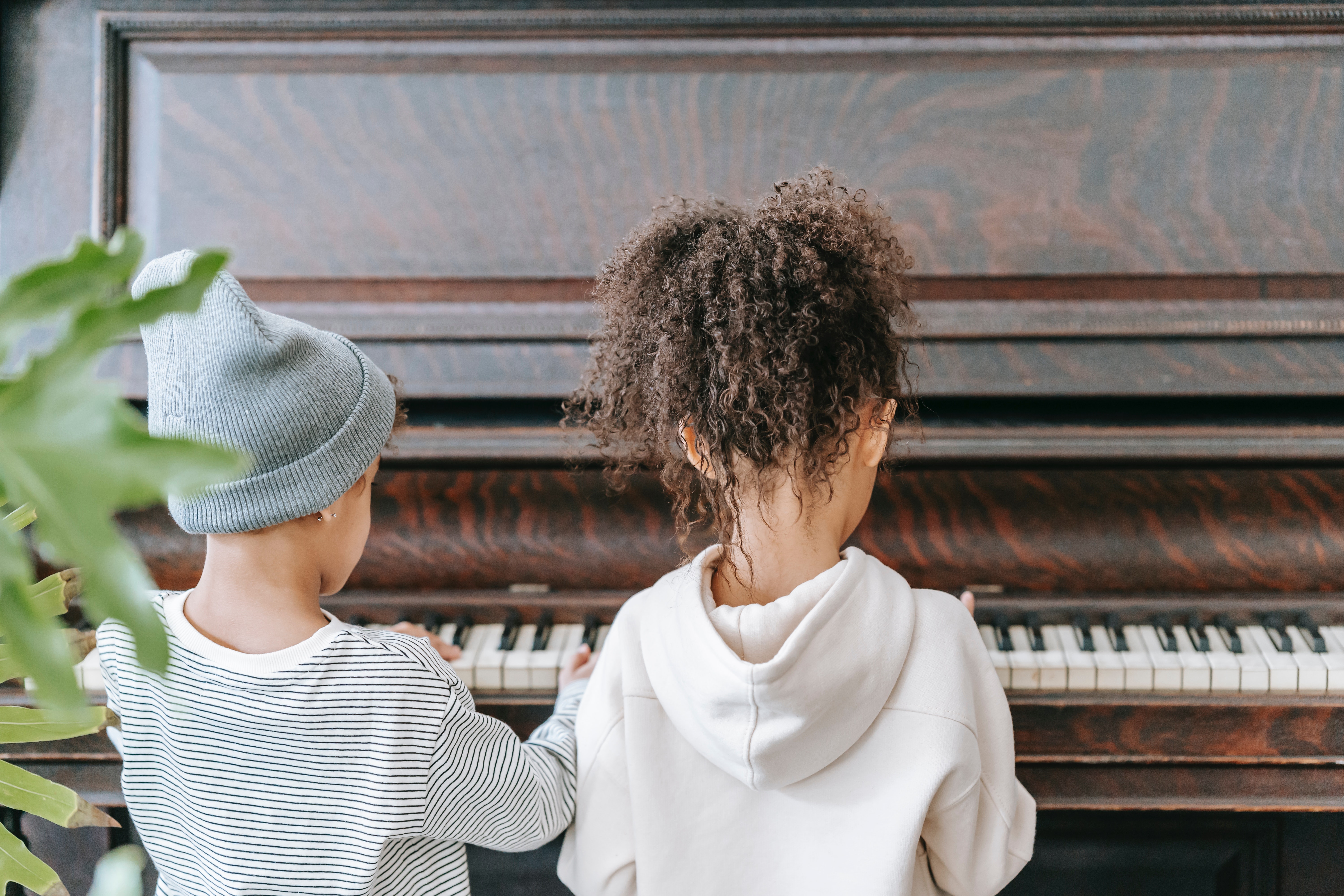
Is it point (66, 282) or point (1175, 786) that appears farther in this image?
point (1175, 786)

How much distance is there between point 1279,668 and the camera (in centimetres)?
128

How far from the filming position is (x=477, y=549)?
1480mm

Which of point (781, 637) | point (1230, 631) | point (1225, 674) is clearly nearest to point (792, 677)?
point (781, 637)

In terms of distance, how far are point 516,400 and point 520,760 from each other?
0.62 m

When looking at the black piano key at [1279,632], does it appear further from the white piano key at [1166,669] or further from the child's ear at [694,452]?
the child's ear at [694,452]

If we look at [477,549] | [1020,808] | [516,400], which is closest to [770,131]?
[516,400]

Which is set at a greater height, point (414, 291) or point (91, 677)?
point (414, 291)

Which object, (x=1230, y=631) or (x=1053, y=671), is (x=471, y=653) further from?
(x=1230, y=631)

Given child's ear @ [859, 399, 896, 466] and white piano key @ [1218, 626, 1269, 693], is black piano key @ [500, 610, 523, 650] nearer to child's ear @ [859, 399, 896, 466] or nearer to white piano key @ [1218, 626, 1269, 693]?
child's ear @ [859, 399, 896, 466]

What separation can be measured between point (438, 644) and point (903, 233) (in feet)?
3.02

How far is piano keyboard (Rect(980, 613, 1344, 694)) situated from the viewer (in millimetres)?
1279

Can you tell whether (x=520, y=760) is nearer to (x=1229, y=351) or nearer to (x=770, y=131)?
(x=770, y=131)

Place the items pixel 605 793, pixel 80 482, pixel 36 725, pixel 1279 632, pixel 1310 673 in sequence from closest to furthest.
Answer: pixel 80 482, pixel 36 725, pixel 605 793, pixel 1310 673, pixel 1279 632

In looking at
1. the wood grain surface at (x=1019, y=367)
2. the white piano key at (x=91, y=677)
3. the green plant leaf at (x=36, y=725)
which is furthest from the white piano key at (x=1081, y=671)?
the white piano key at (x=91, y=677)
